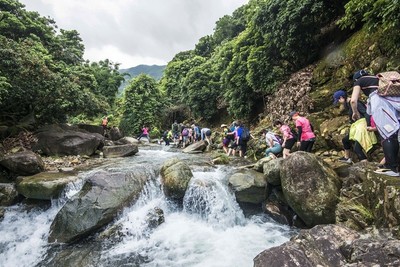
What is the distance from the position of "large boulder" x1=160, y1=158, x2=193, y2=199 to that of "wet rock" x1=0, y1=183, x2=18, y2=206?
5263mm

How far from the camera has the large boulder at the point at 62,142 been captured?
45.0 ft

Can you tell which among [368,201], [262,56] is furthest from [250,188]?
[262,56]

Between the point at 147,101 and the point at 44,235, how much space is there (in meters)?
26.0

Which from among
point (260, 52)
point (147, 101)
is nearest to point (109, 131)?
point (147, 101)

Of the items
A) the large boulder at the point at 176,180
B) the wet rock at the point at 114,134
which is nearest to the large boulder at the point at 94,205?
the large boulder at the point at 176,180

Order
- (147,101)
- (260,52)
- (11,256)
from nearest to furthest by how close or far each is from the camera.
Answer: (11,256) < (260,52) < (147,101)

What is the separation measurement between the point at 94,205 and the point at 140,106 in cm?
2579

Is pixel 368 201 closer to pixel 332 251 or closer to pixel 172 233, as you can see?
pixel 332 251

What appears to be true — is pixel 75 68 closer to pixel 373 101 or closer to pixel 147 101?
pixel 147 101

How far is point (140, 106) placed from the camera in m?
→ 32.2

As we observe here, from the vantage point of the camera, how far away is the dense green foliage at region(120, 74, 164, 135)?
32031mm

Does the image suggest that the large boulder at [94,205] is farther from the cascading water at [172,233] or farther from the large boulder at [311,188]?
the large boulder at [311,188]

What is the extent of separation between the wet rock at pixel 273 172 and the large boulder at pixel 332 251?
323 centimetres

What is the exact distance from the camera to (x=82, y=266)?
6.08m
